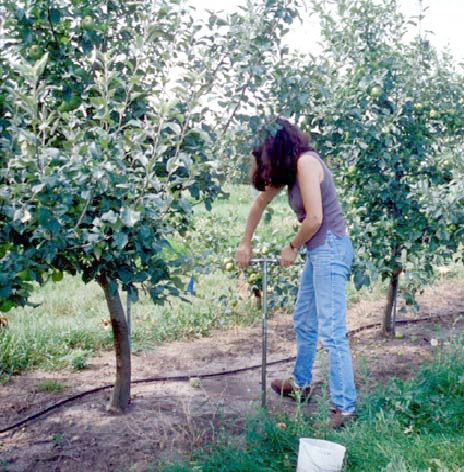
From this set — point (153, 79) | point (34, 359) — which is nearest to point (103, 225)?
point (153, 79)

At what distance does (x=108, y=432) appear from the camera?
330cm

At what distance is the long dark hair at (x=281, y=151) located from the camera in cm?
318

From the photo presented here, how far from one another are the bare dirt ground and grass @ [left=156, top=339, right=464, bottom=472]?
18 centimetres

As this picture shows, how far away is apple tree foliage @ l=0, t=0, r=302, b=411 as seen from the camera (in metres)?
2.38

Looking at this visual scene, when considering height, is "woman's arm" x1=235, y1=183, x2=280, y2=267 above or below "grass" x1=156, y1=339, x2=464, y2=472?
above

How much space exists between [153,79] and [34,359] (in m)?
2.08

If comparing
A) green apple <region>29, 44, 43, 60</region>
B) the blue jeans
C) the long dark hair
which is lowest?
the blue jeans

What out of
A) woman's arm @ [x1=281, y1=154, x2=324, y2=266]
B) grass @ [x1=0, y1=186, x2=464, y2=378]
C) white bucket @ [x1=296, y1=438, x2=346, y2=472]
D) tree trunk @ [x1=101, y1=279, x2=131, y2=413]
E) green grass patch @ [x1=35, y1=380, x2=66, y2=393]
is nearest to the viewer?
white bucket @ [x1=296, y1=438, x2=346, y2=472]

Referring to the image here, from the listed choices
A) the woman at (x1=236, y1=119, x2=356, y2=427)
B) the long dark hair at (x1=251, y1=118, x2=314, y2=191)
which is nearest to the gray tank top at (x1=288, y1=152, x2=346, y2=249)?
the woman at (x1=236, y1=119, x2=356, y2=427)

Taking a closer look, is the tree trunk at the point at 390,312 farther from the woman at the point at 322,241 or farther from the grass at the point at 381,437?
the woman at the point at 322,241

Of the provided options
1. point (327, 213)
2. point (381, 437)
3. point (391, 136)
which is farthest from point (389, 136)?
point (381, 437)

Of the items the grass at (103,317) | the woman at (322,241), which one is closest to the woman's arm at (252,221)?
the woman at (322,241)

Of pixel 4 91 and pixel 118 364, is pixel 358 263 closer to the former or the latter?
pixel 118 364

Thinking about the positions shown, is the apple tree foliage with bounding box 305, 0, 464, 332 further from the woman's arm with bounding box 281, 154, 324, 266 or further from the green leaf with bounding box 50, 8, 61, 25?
the green leaf with bounding box 50, 8, 61, 25
